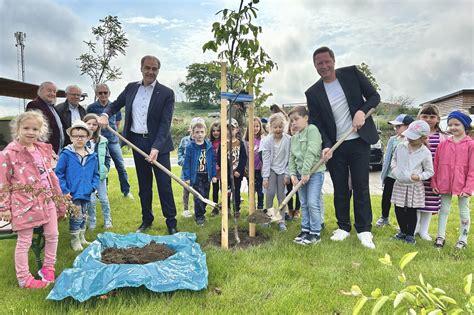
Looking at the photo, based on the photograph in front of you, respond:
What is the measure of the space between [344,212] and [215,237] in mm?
1809

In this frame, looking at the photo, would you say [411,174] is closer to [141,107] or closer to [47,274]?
[141,107]

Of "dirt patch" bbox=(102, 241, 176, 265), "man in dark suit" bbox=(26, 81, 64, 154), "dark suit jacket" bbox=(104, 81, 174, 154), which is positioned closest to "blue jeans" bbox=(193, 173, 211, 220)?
"dark suit jacket" bbox=(104, 81, 174, 154)

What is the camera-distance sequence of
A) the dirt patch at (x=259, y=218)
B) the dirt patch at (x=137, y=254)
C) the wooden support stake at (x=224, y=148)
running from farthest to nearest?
the dirt patch at (x=259, y=218), the wooden support stake at (x=224, y=148), the dirt patch at (x=137, y=254)

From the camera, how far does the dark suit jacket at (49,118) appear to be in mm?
5207

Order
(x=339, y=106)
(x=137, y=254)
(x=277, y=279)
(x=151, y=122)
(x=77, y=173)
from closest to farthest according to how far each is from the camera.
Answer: (x=277, y=279)
(x=137, y=254)
(x=77, y=173)
(x=339, y=106)
(x=151, y=122)

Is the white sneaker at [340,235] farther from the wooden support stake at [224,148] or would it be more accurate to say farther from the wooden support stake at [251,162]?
the wooden support stake at [224,148]

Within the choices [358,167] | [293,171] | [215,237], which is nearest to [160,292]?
[215,237]

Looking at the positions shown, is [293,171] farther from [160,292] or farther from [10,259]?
[10,259]

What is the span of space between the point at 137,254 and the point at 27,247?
1030 millimetres

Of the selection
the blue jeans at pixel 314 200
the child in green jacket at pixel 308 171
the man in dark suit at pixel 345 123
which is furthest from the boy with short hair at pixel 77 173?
the man in dark suit at pixel 345 123

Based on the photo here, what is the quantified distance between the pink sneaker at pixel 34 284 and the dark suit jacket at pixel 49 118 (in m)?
2.63

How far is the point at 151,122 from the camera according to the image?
478 cm

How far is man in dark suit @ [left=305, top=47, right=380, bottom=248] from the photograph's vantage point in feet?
14.3

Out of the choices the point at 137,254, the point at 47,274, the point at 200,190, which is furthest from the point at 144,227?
the point at 47,274
